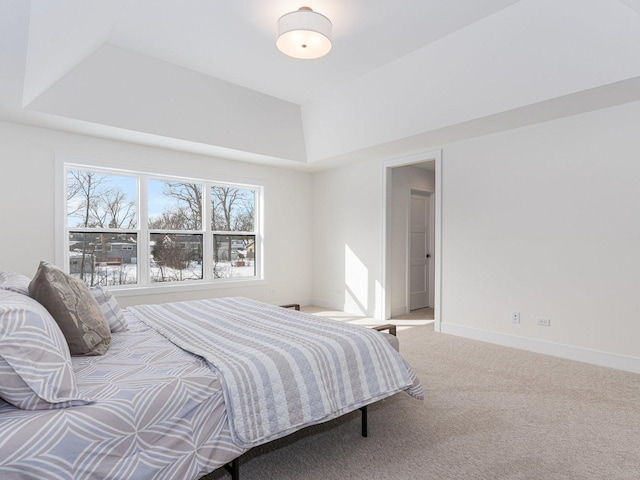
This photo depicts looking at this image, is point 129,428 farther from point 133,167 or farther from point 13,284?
point 133,167

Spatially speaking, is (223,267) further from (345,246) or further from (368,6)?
(368,6)

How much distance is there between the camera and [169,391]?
139 cm

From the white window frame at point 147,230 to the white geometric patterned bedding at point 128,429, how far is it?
2956mm

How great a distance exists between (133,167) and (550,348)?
4.98m

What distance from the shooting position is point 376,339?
2127mm

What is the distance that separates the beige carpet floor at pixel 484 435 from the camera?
178 centimetres

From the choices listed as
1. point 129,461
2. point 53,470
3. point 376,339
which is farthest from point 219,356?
point 376,339

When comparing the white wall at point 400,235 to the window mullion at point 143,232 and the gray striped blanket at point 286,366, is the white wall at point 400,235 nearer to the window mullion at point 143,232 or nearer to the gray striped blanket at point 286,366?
the gray striped blanket at point 286,366

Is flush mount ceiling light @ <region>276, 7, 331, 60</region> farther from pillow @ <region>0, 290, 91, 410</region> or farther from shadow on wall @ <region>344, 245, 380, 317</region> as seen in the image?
shadow on wall @ <region>344, 245, 380, 317</region>

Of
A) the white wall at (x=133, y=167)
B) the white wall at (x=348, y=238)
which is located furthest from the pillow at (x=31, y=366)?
the white wall at (x=348, y=238)

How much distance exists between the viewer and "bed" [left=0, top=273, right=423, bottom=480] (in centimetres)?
117

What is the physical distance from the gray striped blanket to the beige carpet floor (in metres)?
0.28

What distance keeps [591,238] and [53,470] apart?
4.02 m

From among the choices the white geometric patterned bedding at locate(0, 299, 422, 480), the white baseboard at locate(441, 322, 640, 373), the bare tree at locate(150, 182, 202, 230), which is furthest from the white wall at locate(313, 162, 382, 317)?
the white geometric patterned bedding at locate(0, 299, 422, 480)
